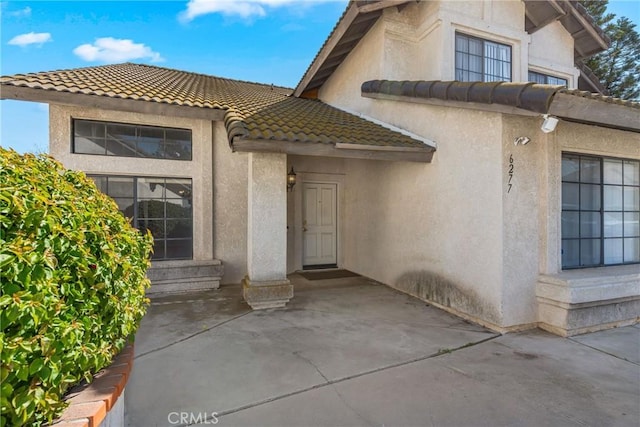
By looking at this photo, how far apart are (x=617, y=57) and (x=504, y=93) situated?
20.4 metres

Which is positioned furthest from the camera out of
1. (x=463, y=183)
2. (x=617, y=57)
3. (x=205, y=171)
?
(x=617, y=57)

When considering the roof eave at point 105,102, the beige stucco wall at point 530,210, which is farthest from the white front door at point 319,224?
the beige stucco wall at point 530,210

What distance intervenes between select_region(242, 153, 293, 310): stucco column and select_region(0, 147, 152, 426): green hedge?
3763 millimetres

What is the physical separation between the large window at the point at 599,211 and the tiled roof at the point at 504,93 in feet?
4.83

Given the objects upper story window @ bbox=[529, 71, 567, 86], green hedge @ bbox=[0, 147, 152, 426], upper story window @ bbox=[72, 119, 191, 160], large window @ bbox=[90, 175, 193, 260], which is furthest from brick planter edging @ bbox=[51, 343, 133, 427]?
upper story window @ bbox=[529, 71, 567, 86]

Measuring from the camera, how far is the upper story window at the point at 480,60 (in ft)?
25.6

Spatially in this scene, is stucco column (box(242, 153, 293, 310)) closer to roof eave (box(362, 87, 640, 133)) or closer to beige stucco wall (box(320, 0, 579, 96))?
roof eave (box(362, 87, 640, 133))

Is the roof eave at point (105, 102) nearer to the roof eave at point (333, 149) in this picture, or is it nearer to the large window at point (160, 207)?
the large window at point (160, 207)

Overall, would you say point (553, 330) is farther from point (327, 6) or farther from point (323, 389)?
point (327, 6)

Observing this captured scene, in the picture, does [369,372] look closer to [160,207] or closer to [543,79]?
[160,207]

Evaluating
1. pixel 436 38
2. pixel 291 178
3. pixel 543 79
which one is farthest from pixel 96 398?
pixel 543 79

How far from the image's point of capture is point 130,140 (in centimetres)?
743

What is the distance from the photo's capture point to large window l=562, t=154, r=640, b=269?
5.84 meters

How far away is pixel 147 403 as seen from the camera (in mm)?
3180
